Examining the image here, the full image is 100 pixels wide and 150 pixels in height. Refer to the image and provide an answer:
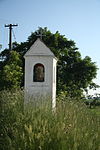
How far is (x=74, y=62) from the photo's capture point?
76.6ft

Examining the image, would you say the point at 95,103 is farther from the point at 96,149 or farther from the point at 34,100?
the point at 96,149

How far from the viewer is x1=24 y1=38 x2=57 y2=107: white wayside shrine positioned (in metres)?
10.1

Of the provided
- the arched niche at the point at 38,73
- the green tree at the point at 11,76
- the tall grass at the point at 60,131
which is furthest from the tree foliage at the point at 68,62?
the tall grass at the point at 60,131

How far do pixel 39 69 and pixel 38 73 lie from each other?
0.12 meters

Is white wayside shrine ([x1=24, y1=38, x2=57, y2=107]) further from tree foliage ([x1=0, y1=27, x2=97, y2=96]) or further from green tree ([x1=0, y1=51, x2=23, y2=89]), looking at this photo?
tree foliage ([x1=0, y1=27, x2=97, y2=96])

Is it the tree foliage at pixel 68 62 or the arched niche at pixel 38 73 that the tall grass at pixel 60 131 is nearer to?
the arched niche at pixel 38 73

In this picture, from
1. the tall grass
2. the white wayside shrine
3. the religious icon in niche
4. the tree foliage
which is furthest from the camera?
the tree foliage

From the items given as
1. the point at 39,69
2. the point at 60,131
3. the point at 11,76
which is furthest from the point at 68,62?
the point at 60,131

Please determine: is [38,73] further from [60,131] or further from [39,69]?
[60,131]

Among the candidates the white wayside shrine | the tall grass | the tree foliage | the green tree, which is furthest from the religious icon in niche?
the tree foliage

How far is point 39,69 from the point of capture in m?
10.5

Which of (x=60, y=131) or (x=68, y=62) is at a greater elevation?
(x=68, y=62)

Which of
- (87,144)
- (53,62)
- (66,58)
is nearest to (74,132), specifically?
(87,144)

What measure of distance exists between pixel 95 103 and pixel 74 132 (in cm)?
311
